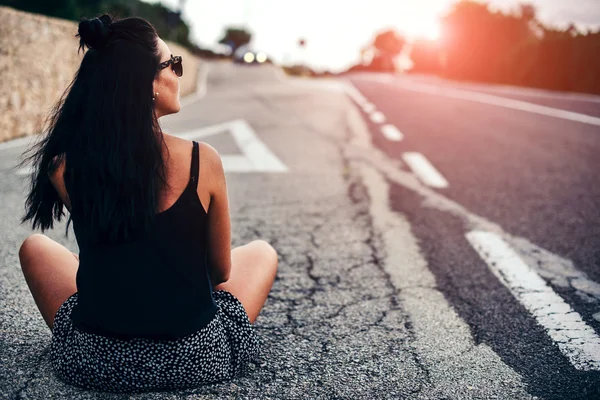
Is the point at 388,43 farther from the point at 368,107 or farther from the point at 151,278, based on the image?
the point at 151,278

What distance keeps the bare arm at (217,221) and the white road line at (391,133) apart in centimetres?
637

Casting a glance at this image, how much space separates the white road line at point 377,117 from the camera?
10544mm

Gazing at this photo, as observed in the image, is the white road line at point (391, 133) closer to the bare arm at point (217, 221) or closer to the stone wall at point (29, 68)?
the stone wall at point (29, 68)

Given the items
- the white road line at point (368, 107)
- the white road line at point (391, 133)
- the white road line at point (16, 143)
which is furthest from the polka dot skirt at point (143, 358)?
the white road line at point (368, 107)

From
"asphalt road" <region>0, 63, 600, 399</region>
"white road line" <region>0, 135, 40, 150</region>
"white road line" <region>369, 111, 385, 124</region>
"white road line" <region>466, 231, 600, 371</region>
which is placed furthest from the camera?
"white road line" <region>369, 111, 385, 124</region>

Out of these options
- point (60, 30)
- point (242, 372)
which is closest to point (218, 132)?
point (60, 30)

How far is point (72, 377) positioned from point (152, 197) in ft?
2.66

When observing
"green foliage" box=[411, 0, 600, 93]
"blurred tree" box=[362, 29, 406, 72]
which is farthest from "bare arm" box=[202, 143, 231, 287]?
"blurred tree" box=[362, 29, 406, 72]

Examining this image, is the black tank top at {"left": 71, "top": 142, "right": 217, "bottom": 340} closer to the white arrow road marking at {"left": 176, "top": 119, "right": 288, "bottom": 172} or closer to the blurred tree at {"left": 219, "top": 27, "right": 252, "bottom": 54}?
the white arrow road marking at {"left": 176, "top": 119, "right": 288, "bottom": 172}

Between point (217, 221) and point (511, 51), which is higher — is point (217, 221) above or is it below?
below

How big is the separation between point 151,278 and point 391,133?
292 inches

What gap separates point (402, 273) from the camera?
352 centimetres

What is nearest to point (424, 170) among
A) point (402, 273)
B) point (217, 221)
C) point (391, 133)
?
point (391, 133)

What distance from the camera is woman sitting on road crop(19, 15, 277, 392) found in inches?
72.7
